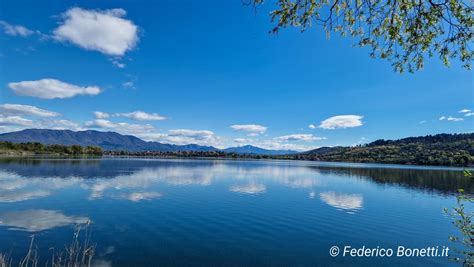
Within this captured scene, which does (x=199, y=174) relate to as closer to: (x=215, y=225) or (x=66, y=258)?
(x=215, y=225)

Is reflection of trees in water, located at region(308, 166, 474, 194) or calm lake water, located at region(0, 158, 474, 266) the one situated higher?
reflection of trees in water, located at region(308, 166, 474, 194)

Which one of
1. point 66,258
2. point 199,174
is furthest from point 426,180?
point 66,258

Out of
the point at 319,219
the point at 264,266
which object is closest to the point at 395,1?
the point at 264,266

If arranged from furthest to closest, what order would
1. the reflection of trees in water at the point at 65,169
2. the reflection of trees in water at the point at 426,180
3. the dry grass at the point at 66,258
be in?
1. the reflection of trees in water at the point at 65,169
2. the reflection of trees in water at the point at 426,180
3. the dry grass at the point at 66,258

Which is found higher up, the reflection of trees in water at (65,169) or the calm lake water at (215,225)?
the reflection of trees in water at (65,169)

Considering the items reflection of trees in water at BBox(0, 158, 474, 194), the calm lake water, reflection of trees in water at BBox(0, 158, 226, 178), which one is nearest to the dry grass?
the calm lake water

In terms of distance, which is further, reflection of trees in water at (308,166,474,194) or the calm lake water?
reflection of trees in water at (308,166,474,194)

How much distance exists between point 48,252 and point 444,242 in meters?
26.4

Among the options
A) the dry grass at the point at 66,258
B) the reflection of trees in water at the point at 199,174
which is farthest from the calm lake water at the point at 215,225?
the reflection of trees in water at the point at 199,174

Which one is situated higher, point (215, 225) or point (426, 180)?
point (426, 180)

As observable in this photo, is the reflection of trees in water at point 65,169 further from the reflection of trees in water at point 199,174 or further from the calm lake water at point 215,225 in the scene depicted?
the calm lake water at point 215,225

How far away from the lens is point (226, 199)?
34.7 metres

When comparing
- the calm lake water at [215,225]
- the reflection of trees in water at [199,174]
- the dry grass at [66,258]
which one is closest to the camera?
the dry grass at [66,258]

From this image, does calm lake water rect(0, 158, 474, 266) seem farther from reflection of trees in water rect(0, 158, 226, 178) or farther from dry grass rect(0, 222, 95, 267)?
reflection of trees in water rect(0, 158, 226, 178)
